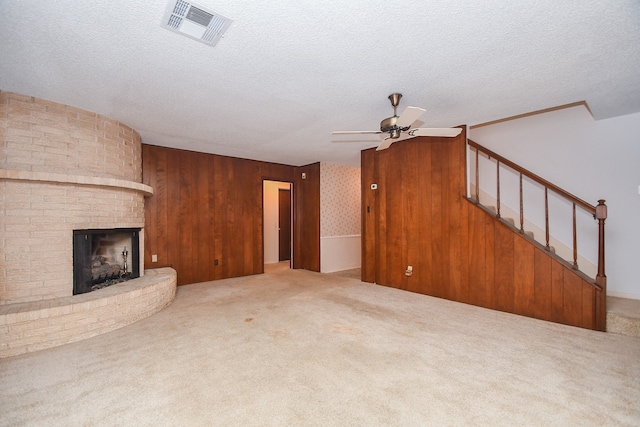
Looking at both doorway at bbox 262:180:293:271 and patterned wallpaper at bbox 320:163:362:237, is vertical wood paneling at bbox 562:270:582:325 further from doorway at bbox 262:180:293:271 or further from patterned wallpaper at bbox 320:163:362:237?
doorway at bbox 262:180:293:271

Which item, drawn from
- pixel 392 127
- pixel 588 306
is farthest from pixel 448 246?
pixel 392 127

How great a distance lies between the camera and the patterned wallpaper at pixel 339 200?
237 inches

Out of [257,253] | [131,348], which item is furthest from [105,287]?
[257,253]

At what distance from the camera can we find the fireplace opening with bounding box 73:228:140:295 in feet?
9.86

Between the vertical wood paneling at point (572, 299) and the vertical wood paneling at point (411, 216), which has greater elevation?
the vertical wood paneling at point (411, 216)

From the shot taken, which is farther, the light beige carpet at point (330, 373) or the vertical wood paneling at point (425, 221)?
the vertical wood paneling at point (425, 221)

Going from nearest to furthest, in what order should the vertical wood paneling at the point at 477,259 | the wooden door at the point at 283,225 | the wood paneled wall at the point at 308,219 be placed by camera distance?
the vertical wood paneling at the point at 477,259
the wood paneled wall at the point at 308,219
the wooden door at the point at 283,225

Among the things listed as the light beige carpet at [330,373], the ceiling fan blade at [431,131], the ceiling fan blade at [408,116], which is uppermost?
the ceiling fan blade at [408,116]

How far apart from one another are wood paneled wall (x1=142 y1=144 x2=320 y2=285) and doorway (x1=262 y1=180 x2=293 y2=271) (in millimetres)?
1280

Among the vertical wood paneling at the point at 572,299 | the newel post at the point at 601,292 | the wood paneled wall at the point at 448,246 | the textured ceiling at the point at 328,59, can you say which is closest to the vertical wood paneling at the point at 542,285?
the wood paneled wall at the point at 448,246

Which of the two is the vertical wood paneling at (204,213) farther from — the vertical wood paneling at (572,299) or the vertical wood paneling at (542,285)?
the vertical wood paneling at (572,299)

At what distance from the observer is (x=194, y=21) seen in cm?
174

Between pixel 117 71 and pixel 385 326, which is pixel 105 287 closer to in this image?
pixel 117 71

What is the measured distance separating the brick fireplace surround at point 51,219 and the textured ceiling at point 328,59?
11.3 inches
